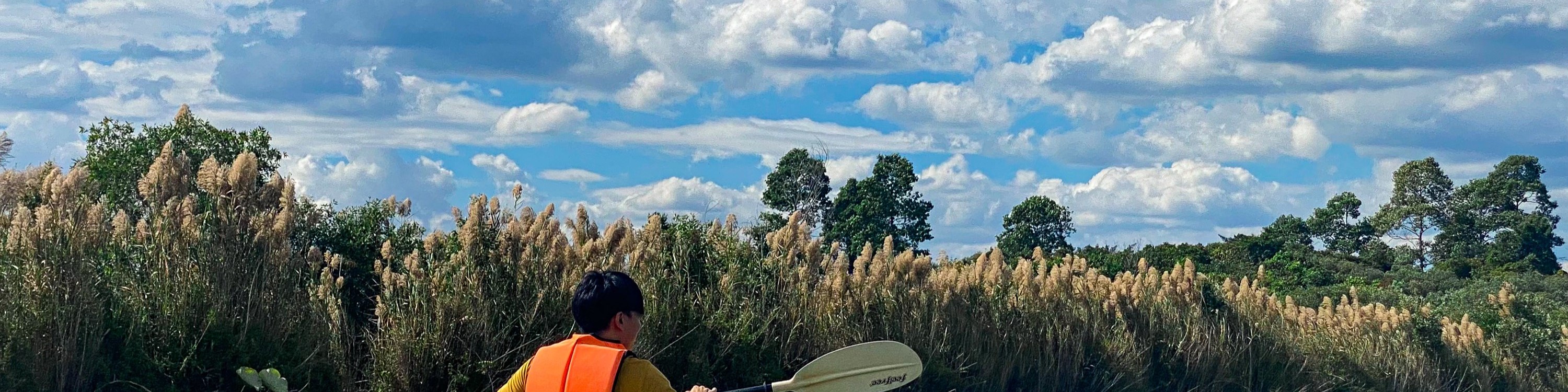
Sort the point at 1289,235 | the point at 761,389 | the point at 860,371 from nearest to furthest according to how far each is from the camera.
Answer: the point at 761,389 < the point at 860,371 < the point at 1289,235

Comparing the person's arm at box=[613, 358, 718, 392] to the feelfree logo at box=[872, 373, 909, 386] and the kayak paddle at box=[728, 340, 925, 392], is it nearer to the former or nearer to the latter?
the kayak paddle at box=[728, 340, 925, 392]

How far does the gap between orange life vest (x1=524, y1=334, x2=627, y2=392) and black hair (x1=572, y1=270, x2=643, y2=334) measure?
0.05 m

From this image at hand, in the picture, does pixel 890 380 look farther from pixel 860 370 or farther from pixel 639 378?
pixel 639 378

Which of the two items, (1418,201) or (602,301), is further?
(1418,201)

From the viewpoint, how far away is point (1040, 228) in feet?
117

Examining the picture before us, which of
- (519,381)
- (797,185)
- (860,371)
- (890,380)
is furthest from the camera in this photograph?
(797,185)

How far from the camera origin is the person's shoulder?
4105mm

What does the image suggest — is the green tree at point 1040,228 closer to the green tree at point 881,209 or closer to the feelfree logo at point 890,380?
the green tree at point 881,209

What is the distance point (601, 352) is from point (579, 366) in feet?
0.25

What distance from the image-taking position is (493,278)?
26.9ft

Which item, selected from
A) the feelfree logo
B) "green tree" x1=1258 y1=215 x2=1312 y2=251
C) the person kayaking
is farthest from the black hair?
"green tree" x1=1258 y1=215 x2=1312 y2=251

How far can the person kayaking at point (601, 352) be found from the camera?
4.10 m

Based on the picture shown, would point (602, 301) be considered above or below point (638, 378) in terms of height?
above

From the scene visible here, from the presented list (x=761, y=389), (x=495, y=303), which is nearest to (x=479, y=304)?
(x=495, y=303)
